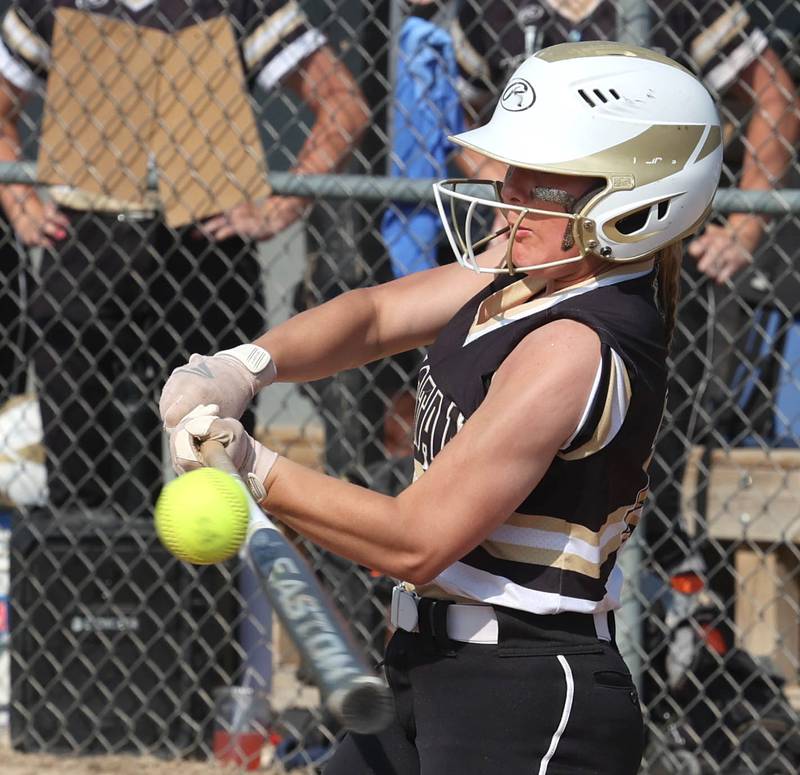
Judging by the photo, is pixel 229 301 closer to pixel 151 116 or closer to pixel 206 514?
pixel 151 116

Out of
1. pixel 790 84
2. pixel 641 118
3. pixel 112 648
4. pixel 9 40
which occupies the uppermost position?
pixel 9 40

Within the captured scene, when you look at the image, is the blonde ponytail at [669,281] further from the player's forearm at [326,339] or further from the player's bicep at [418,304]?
the player's forearm at [326,339]

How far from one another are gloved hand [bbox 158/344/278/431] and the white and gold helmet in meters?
0.39

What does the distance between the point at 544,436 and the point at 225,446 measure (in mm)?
427

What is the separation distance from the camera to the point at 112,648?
401 cm

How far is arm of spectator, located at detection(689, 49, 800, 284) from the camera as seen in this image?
3528mm

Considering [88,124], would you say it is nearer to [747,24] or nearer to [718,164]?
[747,24]

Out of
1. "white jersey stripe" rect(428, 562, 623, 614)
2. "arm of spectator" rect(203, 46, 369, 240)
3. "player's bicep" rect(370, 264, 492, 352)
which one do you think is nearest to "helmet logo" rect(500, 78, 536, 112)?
"player's bicep" rect(370, 264, 492, 352)

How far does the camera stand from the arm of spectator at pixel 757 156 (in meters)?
3.53

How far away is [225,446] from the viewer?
1.85 metres

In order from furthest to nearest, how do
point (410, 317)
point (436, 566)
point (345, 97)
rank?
point (345, 97) < point (410, 317) < point (436, 566)

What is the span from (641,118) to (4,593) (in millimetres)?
3024

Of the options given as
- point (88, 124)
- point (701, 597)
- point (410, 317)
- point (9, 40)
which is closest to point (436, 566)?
point (410, 317)

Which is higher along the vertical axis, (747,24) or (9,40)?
(9,40)
